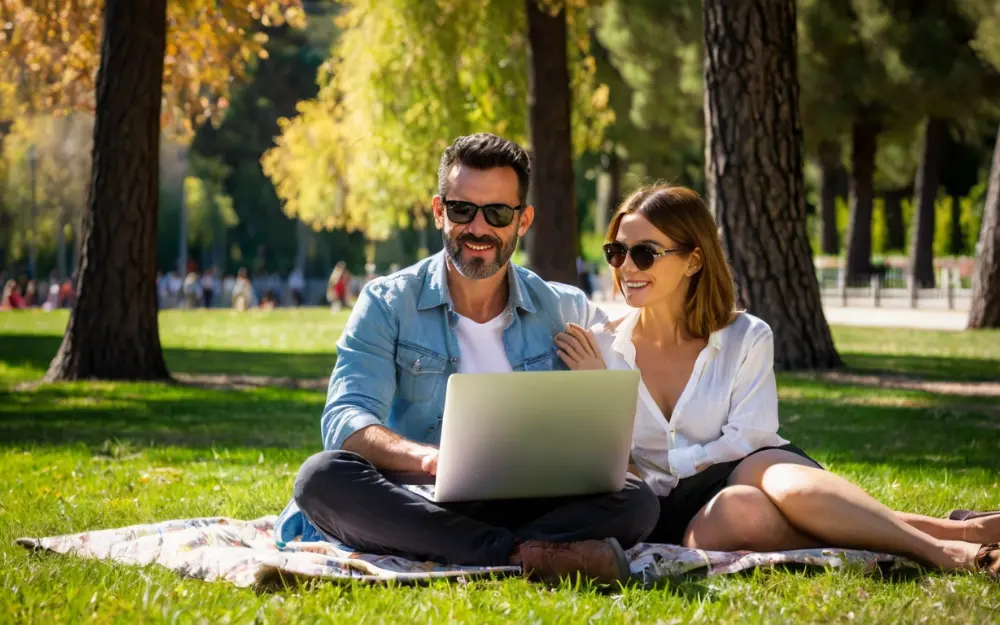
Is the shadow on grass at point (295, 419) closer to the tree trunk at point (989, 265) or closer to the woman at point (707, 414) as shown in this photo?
the woman at point (707, 414)

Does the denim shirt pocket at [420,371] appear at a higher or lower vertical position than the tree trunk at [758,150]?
lower

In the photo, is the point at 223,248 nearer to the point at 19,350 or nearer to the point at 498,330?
the point at 19,350

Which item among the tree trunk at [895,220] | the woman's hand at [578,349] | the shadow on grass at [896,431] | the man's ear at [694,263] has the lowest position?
the shadow on grass at [896,431]

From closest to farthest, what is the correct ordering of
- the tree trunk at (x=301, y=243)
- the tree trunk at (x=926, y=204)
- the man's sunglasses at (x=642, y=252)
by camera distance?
the man's sunglasses at (x=642, y=252) < the tree trunk at (x=926, y=204) < the tree trunk at (x=301, y=243)

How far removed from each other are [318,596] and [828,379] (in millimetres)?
9592

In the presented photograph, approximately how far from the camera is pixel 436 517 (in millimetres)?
4879

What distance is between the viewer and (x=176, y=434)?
10016 millimetres

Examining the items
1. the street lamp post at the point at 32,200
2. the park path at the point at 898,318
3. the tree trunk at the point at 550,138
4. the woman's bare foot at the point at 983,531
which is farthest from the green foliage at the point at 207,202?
the woman's bare foot at the point at 983,531

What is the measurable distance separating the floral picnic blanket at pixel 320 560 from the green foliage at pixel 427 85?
634 inches

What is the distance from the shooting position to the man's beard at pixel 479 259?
16.9 ft

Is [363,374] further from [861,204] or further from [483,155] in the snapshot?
[861,204]

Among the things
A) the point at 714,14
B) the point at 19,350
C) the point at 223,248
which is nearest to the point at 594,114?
the point at 19,350

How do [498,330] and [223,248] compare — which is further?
[223,248]

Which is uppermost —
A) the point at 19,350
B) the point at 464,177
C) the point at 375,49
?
the point at 375,49
